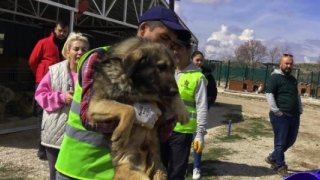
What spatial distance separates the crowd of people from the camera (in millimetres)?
2473

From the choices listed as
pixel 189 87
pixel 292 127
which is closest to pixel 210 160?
pixel 292 127

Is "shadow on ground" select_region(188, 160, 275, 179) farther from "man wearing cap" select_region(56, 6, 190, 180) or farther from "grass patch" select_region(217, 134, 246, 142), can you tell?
"man wearing cap" select_region(56, 6, 190, 180)

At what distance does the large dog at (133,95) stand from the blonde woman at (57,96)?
2.28 meters

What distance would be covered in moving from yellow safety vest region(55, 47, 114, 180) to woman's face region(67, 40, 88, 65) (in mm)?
2160

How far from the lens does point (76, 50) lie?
4707 mm

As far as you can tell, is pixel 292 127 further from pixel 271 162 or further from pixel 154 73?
pixel 154 73

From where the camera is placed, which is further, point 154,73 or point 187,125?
point 187,125

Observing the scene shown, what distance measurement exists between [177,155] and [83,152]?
10.4ft

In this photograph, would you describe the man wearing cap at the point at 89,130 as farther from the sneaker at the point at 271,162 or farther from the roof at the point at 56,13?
the roof at the point at 56,13

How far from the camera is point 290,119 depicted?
9570 millimetres

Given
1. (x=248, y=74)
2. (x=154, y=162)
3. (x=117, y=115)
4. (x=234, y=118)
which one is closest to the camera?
(x=117, y=115)

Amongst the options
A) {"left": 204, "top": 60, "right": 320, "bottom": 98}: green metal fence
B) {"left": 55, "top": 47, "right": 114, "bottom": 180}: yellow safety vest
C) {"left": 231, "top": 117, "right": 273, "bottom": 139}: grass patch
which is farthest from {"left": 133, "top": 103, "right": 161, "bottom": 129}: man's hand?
{"left": 204, "top": 60, "right": 320, "bottom": 98}: green metal fence

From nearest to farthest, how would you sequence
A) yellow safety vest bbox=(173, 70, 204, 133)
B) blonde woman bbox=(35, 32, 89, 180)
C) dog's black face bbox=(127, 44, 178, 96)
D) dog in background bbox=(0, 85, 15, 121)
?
dog's black face bbox=(127, 44, 178, 96) < blonde woman bbox=(35, 32, 89, 180) < yellow safety vest bbox=(173, 70, 204, 133) < dog in background bbox=(0, 85, 15, 121)

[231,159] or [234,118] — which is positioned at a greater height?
[231,159]
